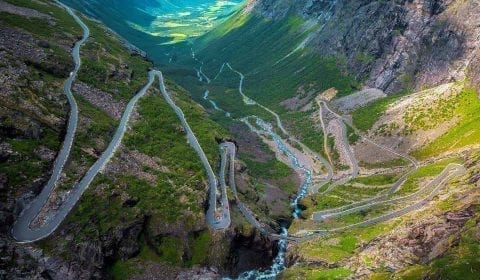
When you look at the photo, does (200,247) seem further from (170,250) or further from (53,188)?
(53,188)

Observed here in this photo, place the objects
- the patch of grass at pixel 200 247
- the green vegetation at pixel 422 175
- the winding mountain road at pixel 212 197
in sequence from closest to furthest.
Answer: the patch of grass at pixel 200 247, the winding mountain road at pixel 212 197, the green vegetation at pixel 422 175

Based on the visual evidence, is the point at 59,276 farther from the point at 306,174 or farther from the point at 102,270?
the point at 306,174

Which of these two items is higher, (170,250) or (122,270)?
(170,250)

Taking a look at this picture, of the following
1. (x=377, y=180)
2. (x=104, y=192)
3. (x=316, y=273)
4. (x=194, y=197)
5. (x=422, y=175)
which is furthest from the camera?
(x=377, y=180)

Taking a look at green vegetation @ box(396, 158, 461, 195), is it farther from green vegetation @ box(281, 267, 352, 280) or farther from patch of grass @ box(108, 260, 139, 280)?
patch of grass @ box(108, 260, 139, 280)

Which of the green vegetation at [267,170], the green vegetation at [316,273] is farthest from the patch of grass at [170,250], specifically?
the green vegetation at [267,170]

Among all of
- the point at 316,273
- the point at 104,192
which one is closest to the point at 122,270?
the point at 104,192

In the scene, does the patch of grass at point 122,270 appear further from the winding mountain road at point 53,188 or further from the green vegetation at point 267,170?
the green vegetation at point 267,170

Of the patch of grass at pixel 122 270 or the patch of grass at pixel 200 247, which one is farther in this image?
the patch of grass at pixel 200 247

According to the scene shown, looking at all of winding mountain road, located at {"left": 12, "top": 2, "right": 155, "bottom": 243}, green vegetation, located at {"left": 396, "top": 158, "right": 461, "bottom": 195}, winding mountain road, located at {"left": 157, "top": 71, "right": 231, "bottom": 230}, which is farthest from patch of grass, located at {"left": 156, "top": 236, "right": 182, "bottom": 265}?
green vegetation, located at {"left": 396, "top": 158, "right": 461, "bottom": 195}

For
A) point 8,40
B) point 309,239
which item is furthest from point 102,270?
point 8,40
